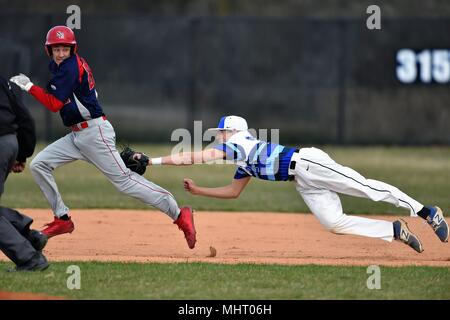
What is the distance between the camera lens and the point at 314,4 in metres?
32.9

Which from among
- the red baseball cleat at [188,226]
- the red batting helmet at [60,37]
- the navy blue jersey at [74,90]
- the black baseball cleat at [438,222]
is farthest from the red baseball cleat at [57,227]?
the black baseball cleat at [438,222]

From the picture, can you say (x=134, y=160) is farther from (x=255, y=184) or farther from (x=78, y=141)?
(x=255, y=184)

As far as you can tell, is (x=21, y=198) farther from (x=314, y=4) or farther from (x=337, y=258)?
(x=314, y=4)

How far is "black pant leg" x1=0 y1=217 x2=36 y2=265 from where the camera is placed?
7.73 meters

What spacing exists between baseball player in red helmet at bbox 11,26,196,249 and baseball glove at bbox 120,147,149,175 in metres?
0.07

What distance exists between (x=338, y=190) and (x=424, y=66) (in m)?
15.0

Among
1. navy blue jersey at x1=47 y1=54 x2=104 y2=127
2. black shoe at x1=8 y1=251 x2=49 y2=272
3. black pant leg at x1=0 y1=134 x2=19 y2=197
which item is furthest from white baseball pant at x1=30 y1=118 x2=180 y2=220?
black shoe at x1=8 y1=251 x2=49 y2=272

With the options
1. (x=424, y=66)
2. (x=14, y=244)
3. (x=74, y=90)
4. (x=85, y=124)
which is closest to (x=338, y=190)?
(x=85, y=124)

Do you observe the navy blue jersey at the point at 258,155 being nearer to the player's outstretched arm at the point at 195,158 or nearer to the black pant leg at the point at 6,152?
the player's outstretched arm at the point at 195,158

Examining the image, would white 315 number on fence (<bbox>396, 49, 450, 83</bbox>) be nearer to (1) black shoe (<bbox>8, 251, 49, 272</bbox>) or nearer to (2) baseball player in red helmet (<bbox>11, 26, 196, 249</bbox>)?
(2) baseball player in red helmet (<bbox>11, 26, 196, 249</bbox>)

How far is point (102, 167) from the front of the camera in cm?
920

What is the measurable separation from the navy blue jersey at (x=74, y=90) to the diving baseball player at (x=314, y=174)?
0.97 metres

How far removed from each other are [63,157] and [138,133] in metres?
14.1

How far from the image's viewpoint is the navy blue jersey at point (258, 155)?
8539mm
